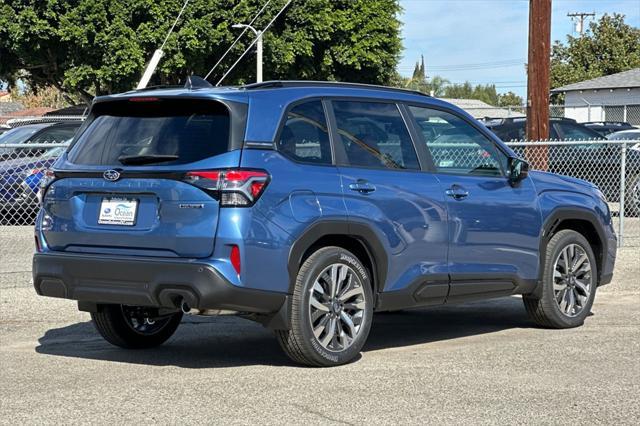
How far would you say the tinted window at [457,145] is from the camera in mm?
8148

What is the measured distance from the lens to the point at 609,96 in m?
59.2

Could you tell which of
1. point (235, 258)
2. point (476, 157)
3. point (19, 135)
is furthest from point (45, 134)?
point (235, 258)

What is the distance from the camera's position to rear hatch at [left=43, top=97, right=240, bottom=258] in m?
6.65

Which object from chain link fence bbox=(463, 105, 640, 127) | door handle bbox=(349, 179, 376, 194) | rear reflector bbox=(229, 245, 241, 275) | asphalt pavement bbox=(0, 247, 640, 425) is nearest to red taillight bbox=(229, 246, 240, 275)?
rear reflector bbox=(229, 245, 241, 275)

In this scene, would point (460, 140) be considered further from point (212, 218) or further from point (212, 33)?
point (212, 33)

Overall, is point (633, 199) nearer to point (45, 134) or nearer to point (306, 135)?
point (45, 134)

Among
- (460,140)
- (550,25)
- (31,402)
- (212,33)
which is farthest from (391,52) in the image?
(31,402)

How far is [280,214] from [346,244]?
809mm

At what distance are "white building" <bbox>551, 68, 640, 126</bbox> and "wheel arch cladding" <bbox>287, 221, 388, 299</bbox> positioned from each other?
46.1 meters

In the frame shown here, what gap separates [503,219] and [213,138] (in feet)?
Answer: 8.45

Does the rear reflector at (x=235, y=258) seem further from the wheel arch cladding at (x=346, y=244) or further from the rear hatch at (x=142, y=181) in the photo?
the wheel arch cladding at (x=346, y=244)

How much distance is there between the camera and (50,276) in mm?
7160

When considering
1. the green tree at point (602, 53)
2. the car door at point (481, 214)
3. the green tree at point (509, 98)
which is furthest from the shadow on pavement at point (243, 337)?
the green tree at point (509, 98)

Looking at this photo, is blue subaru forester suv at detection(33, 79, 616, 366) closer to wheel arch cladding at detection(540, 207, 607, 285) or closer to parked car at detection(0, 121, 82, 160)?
wheel arch cladding at detection(540, 207, 607, 285)
